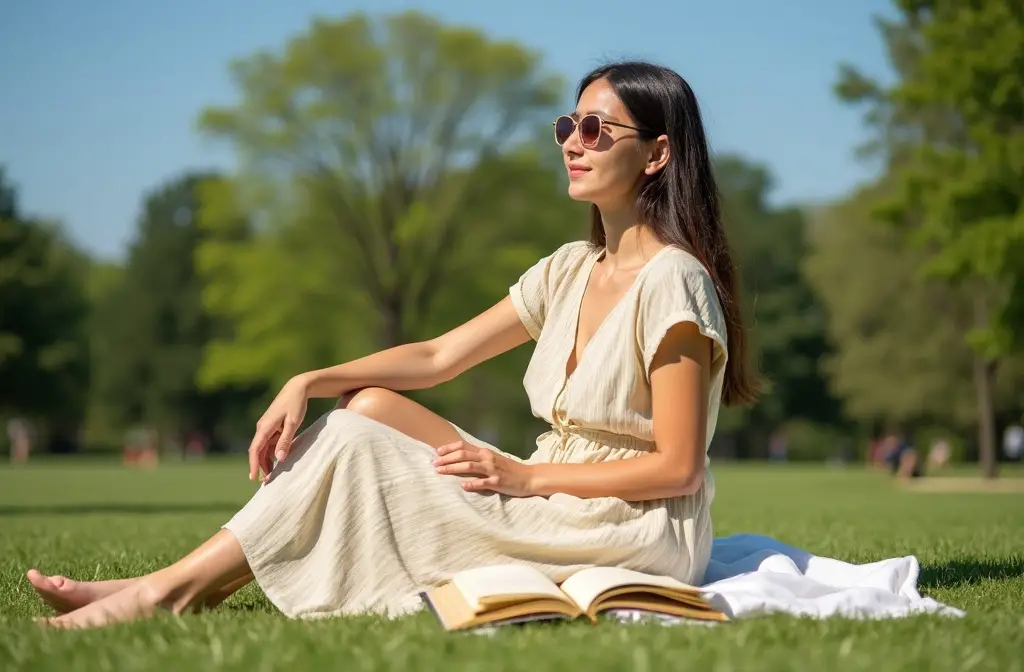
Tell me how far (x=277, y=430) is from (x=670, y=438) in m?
1.42

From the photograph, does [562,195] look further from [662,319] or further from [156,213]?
[662,319]

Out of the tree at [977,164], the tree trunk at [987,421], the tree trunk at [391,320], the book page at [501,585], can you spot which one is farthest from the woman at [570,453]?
the tree trunk at [391,320]

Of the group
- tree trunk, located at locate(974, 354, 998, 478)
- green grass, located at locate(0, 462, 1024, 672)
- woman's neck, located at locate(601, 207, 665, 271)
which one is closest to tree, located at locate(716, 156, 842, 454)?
tree trunk, located at locate(974, 354, 998, 478)

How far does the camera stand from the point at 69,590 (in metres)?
4.43

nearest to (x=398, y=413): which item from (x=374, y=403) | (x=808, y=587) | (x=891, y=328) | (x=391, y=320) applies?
(x=374, y=403)

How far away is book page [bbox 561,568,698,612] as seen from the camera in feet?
14.0

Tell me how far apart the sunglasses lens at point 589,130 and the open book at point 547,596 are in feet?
5.21

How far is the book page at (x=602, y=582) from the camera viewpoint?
4281mm

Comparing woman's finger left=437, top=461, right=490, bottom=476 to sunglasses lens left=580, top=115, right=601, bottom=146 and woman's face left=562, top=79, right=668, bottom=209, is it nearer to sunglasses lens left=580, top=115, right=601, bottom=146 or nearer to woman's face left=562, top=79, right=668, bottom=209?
woman's face left=562, top=79, right=668, bottom=209

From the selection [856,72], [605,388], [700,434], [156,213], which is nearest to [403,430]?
[605,388]

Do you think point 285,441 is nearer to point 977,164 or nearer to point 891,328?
point 977,164

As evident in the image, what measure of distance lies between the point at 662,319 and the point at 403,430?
107 centimetres

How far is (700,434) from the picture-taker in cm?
457

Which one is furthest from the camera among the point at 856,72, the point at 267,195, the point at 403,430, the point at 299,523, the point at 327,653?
the point at 267,195
